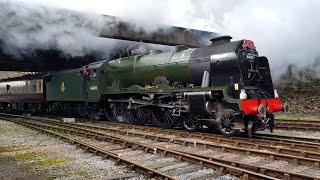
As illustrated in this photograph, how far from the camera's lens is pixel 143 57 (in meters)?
11.5

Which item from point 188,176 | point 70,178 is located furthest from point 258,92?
point 70,178

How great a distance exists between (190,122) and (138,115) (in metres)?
2.67

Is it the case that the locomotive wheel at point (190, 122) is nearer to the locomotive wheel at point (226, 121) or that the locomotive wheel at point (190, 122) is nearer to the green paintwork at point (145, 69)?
the locomotive wheel at point (226, 121)

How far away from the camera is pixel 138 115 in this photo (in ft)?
38.4

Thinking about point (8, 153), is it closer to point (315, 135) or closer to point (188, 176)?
point (188, 176)

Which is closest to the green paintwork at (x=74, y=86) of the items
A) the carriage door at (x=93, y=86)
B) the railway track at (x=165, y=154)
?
the carriage door at (x=93, y=86)

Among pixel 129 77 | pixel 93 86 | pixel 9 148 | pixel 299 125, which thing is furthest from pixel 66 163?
pixel 299 125

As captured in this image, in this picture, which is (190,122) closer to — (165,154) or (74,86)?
(165,154)

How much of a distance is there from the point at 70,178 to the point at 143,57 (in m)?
7.05

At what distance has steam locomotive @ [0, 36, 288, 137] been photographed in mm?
8305

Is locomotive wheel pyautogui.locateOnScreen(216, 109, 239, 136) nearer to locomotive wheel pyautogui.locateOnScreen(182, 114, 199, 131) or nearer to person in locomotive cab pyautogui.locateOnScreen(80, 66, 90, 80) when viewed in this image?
locomotive wheel pyautogui.locateOnScreen(182, 114, 199, 131)

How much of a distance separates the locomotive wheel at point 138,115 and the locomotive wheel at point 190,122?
5.65ft

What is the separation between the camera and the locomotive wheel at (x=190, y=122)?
930cm

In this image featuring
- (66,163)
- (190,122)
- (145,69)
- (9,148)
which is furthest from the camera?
(145,69)
